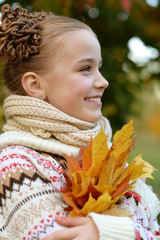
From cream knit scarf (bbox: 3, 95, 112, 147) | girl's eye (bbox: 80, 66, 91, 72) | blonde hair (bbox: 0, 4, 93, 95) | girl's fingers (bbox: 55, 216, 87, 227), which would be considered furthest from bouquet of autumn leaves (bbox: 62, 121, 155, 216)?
blonde hair (bbox: 0, 4, 93, 95)

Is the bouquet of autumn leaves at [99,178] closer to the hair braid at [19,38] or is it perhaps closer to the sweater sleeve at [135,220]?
the sweater sleeve at [135,220]

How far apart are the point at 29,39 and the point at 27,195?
719 millimetres

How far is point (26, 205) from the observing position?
3.89 feet

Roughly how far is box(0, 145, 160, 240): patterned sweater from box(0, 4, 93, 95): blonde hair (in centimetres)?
41

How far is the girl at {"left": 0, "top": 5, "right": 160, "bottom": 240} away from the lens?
4.12ft

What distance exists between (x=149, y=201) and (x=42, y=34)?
914 mm

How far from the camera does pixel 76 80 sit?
1507 mm

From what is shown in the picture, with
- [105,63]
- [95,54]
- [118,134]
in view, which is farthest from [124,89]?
[118,134]

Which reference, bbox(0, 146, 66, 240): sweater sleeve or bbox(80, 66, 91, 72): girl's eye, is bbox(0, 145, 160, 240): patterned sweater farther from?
bbox(80, 66, 91, 72): girl's eye

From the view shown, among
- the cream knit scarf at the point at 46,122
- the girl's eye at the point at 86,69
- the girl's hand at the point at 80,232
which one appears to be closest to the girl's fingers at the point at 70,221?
the girl's hand at the point at 80,232

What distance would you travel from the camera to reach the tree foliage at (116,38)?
3910 millimetres

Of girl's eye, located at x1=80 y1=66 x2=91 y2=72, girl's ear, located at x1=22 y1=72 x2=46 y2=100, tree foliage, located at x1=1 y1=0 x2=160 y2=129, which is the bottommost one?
tree foliage, located at x1=1 y1=0 x2=160 y2=129

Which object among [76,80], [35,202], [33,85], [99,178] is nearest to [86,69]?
[76,80]

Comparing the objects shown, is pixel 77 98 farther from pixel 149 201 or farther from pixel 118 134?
pixel 149 201
